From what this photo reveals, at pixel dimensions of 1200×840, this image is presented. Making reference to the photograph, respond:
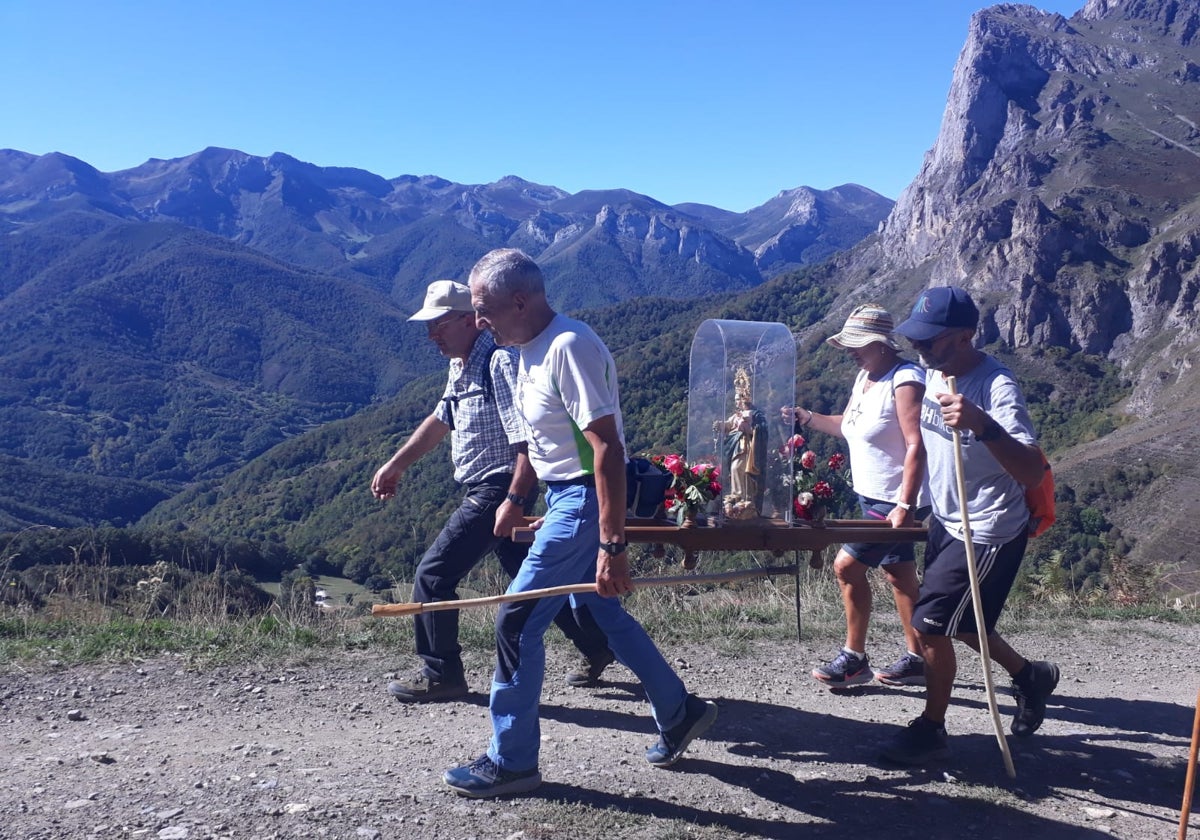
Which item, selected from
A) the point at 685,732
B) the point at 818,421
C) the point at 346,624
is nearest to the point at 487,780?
the point at 685,732

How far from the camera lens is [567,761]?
415 centimetres

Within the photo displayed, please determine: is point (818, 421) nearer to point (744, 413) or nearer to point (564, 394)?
point (744, 413)

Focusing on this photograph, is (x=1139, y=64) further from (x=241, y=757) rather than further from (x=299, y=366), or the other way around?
(x=241, y=757)

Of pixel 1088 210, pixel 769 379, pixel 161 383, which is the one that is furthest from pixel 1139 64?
pixel 769 379

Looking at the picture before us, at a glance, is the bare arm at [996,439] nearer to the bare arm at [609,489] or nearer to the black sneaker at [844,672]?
the bare arm at [609,489]

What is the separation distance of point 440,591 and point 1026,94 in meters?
171

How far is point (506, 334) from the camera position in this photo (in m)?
3.85

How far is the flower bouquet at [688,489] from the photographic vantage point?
4363 millimetres

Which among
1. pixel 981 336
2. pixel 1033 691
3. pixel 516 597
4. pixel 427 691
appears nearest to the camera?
pixel 516 597

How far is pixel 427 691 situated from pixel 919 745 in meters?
2.29

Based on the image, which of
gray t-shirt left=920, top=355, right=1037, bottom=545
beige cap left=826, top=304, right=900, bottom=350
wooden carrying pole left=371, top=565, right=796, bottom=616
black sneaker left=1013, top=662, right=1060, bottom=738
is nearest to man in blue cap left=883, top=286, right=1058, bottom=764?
gray t-shirt left=920, top=355, right=1037, bottom=545

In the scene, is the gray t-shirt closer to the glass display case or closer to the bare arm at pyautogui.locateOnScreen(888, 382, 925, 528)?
the bare arm at pyautogui.locateOnScreen(888, 382, 925, 528)

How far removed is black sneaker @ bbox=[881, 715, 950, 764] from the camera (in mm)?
4172

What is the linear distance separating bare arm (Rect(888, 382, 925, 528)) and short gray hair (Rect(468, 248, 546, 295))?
189 cm
